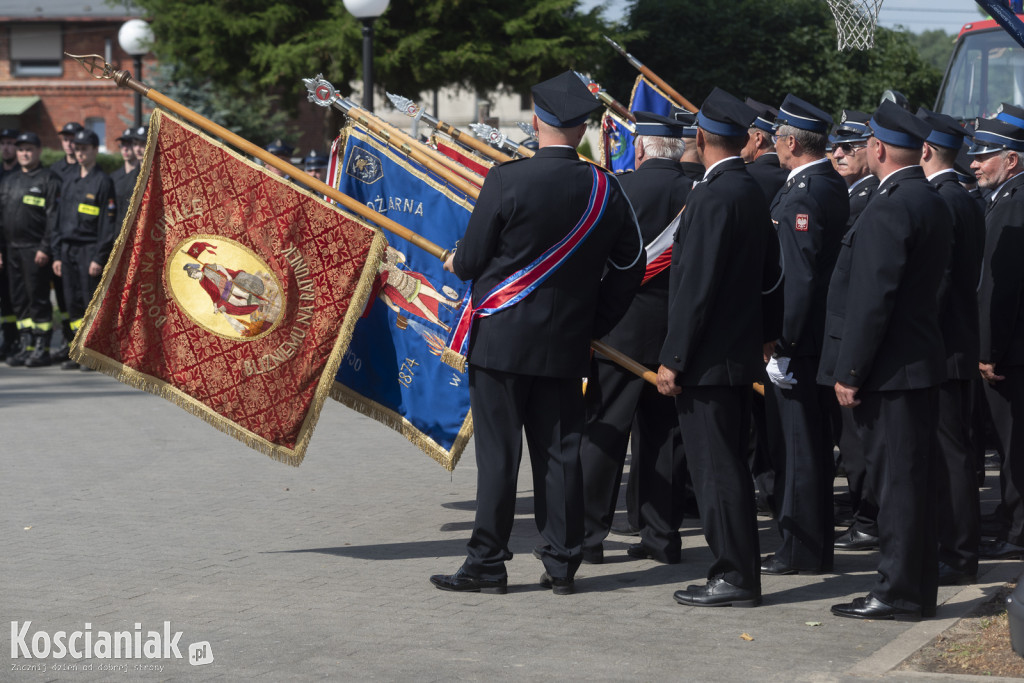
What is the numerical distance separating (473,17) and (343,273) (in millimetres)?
21719

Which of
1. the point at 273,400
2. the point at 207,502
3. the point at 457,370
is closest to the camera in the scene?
the point at 273,400

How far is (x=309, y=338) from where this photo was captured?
641 cm

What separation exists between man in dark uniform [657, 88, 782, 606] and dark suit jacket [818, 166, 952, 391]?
412 millimetres

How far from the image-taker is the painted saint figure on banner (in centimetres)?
634

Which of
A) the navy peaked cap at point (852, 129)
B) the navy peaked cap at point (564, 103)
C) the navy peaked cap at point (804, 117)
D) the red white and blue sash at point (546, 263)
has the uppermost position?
the navy peaked cap at point (564, 103)

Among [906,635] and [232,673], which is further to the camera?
[906,635]

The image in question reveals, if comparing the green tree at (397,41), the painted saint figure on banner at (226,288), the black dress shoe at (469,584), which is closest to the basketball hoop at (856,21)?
the painted saint figure on banner at (226,288)

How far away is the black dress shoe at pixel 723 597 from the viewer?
18.6ft

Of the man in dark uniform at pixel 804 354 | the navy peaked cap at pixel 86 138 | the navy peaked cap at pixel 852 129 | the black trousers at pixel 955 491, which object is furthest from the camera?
the navy peaked cap at pixel 86 138

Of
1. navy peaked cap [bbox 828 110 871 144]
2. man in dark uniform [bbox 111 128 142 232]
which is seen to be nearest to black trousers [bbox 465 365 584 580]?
navy peaked cap [bbox 828 110 871 144]

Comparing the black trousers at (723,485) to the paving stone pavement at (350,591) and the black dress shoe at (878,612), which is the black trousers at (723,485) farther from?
the black dress shoe at (878,612)

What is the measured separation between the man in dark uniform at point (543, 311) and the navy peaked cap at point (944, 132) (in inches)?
55.7

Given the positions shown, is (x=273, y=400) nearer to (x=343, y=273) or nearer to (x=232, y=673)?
(x=343, y=273)

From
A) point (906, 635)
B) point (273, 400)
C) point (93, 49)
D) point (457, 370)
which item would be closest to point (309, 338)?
point (273, 400)
